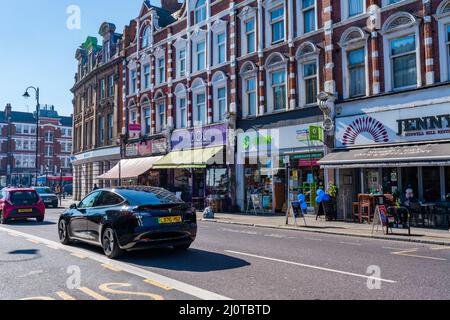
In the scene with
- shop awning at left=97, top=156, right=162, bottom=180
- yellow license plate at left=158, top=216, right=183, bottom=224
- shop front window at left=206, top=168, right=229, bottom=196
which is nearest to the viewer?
yellow license plate at left=158, top=216, right=183, bottom=224

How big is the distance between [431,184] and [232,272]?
11.6 meters

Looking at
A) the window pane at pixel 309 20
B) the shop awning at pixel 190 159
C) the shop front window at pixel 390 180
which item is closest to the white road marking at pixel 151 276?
the shop front window at pixel 390 180

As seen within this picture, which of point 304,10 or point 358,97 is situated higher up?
point 304,10

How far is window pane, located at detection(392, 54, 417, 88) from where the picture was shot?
16844mm

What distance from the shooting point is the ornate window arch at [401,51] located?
653 inches

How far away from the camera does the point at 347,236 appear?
13586 millimetres

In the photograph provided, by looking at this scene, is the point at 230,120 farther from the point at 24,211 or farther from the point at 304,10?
the point at 24,211

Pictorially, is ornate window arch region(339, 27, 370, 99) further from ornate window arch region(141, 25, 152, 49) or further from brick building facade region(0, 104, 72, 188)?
brick building facade region(0, 104, 72, 188)

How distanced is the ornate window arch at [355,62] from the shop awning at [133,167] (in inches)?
580

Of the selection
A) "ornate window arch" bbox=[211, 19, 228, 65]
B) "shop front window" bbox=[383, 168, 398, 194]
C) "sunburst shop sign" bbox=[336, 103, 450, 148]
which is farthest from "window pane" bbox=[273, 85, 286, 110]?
"shop front window" bbox=[383, 168, 398, 194]

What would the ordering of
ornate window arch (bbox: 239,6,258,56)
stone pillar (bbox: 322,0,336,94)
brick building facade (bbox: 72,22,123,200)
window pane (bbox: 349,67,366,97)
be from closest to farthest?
window pane (bbox: 349,67,366,97) < stone pillar (bbox: 322,0,336,94) < ornate window arch (bbox: 239,6,258,56) < brick building facade (bbox: 72,22,123,200)
